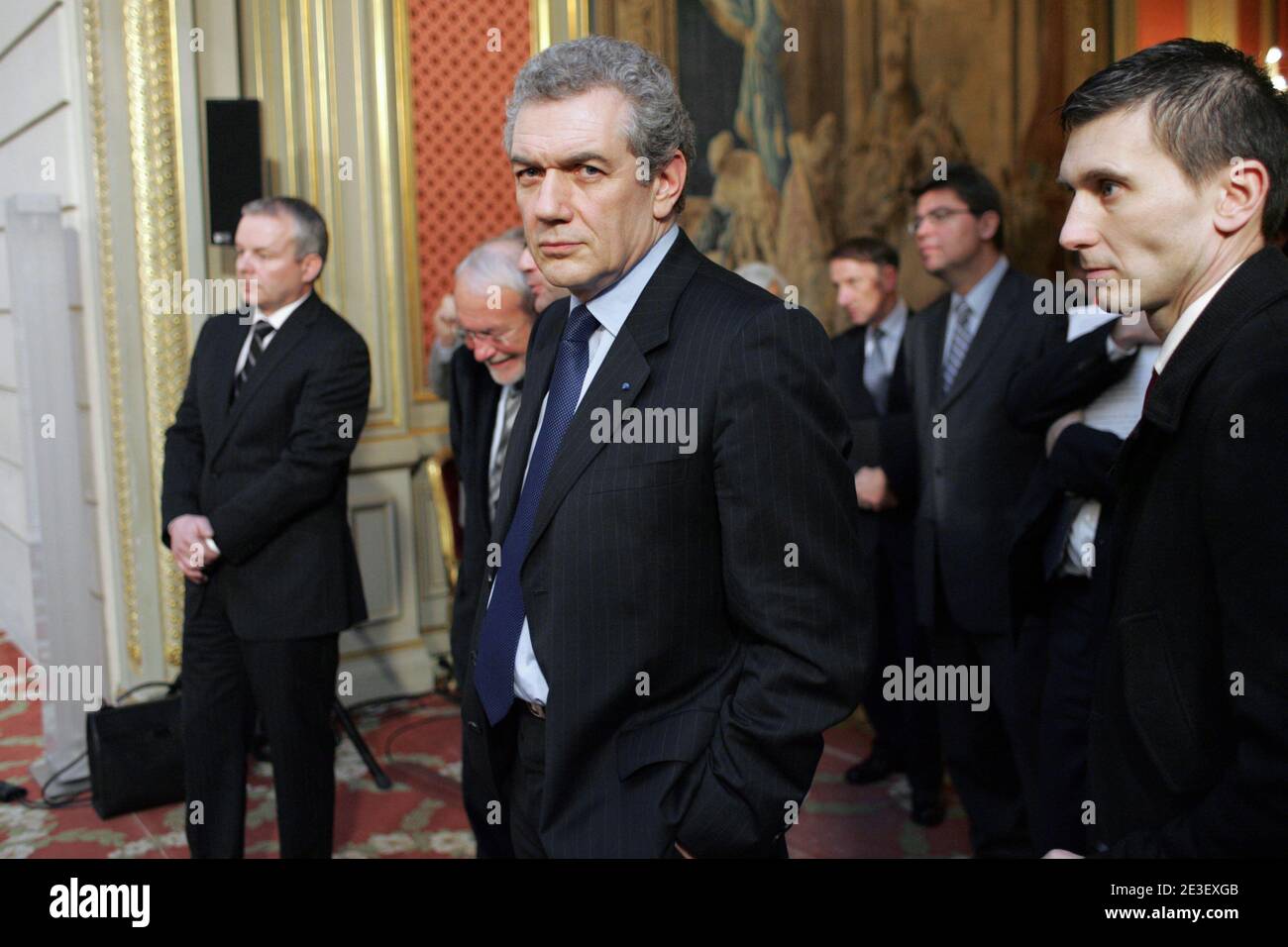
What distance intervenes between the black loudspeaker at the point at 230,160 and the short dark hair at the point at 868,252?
2.33 m

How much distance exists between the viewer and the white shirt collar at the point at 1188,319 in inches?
51.0

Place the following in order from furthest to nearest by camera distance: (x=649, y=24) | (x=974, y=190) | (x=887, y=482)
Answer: (x=649, y=24), (x=887, y=482), (x=974, y=190)

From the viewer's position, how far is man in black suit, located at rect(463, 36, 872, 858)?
156 centimetres

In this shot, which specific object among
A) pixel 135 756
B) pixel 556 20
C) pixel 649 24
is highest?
pixel 556 20

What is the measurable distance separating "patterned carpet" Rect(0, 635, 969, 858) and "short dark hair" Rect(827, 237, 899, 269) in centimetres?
192

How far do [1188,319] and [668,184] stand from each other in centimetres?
74

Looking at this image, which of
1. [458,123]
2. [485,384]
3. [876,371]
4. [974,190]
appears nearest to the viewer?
[485,384]

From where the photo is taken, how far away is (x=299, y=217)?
3.40 meters

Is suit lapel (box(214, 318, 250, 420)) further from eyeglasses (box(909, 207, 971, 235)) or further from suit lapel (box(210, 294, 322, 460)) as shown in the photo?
eyeglasses (box(909, 207, 971, 235))

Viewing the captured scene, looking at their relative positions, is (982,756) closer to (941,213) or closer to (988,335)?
(988,335)

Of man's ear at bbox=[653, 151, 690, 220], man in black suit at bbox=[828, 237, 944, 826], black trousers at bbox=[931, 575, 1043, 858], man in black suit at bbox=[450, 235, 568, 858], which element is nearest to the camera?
man's ear at bbox=[653, 151, 690, 220]

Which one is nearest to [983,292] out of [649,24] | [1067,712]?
[1067,712]

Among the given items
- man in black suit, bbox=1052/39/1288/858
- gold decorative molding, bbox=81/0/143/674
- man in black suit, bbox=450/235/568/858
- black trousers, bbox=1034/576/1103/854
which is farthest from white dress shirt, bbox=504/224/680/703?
gold decorative molding, bbox=81/0/143/674

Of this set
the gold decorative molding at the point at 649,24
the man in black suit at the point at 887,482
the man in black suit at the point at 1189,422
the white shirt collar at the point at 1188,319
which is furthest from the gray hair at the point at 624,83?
the gold decorative molding at the point at 649,24
